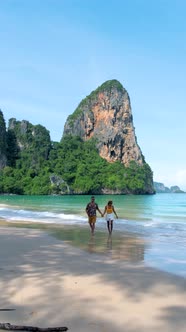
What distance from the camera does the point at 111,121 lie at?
136500mm

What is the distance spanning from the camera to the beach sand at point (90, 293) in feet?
14.3

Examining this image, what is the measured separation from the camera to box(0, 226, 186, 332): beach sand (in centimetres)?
436

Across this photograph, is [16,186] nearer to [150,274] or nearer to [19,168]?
[19,168]

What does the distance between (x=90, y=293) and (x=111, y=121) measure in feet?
435

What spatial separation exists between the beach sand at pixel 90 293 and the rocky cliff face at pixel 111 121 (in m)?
126

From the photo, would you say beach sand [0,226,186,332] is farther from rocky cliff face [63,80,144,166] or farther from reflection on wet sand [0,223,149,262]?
rocky cliff face [63,80,144,166]

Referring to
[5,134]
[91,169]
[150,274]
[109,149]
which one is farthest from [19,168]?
[150,274]

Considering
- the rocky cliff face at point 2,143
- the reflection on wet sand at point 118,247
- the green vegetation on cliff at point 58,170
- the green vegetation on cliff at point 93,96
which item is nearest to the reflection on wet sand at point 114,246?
the reflection on wet sand at point 118,247

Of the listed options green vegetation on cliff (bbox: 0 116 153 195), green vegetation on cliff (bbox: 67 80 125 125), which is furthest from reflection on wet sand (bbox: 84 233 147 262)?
green vegetation on cliff (bbox: 67 80 125 125)

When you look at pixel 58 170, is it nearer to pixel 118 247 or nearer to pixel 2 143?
pixel 2 143

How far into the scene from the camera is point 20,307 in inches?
188

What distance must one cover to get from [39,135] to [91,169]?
19803 millimetres

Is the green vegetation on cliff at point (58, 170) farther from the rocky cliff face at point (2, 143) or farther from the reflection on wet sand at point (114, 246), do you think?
the reflection on wet sand at point (114, 246)

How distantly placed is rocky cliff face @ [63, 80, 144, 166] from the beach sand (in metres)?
126
